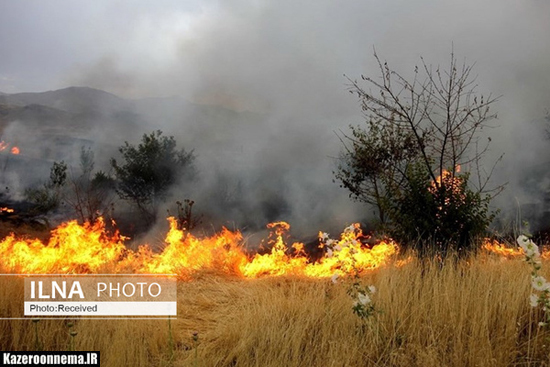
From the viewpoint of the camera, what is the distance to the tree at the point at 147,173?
18.9 meters

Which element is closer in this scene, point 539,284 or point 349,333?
point 539,284

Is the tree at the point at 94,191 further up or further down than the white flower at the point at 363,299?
further up

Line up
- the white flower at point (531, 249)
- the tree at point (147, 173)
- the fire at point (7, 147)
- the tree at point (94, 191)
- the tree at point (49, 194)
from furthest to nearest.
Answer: the fire at point (7, 147), the tree at point (147, 173), the tree at point (94, 191), the tree at point (49, 194), the white flower at point (531, 249)

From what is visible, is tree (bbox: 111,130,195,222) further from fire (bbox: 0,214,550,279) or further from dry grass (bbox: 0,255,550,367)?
dry grass (bbox: 0,255,550,367)

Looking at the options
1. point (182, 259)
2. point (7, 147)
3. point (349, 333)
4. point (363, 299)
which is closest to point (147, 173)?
point (7, 147)

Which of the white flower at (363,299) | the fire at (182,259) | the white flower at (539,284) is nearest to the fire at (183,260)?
the fire at (182,259)

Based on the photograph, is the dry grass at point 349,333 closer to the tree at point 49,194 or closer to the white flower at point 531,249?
the white flower at point 531,249

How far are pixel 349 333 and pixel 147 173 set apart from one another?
54.8ft

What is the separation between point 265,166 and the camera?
74.9 feet

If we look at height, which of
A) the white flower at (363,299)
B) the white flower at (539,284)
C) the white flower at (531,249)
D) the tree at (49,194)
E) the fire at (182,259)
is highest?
the tree at (49,194)

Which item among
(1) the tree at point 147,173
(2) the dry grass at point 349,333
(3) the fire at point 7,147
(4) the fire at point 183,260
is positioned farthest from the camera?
A: (3) the fire at point 7,147

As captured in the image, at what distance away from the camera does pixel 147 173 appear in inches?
746

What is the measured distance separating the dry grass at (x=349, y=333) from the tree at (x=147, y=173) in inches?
595

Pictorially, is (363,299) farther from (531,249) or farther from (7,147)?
(7,147)
